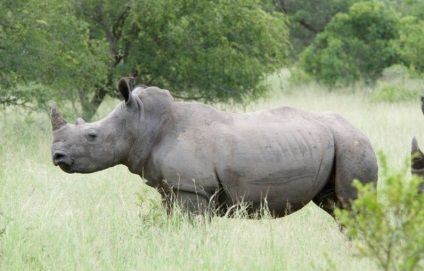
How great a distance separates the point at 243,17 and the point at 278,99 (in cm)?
728

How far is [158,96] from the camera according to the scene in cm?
671

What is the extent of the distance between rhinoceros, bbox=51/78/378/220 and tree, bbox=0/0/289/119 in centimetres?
744

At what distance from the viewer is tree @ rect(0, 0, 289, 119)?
1421 cm

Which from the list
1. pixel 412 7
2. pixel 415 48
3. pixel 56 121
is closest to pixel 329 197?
pixel 56 121

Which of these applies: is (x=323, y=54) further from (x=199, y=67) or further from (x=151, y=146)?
(x=151, y=146)

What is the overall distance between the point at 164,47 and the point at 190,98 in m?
1.18

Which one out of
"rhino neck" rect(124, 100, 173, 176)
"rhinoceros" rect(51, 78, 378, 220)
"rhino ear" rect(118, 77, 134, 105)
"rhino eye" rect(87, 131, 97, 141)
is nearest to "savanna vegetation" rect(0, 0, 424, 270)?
"rhinoceros" rect(51, 78, 378, 220)

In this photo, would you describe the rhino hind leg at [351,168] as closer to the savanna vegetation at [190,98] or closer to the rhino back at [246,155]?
the rhino back at [246,155]

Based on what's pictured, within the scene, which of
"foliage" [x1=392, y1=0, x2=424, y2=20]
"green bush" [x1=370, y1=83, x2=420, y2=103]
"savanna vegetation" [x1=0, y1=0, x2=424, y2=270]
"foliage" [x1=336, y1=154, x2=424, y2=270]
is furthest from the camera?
"foliage" [x1=392, y1=0, x2=424, y2=20]

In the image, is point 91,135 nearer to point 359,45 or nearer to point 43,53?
point 43,53

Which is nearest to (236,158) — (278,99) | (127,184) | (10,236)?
(10,236)

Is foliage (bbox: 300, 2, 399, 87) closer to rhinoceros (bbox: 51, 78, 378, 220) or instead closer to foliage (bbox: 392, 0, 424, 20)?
foliage (bbox: 392, 0, 424, 20)

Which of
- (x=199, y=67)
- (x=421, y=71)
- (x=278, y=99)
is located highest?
(x=199, y=67)

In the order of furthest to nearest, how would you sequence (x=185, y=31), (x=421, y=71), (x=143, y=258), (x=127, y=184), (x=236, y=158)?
(x=421, y=71) < (x=185, y=31) < (x=127, y=184) < (x=236, y=158) < (x=143, y=258)
